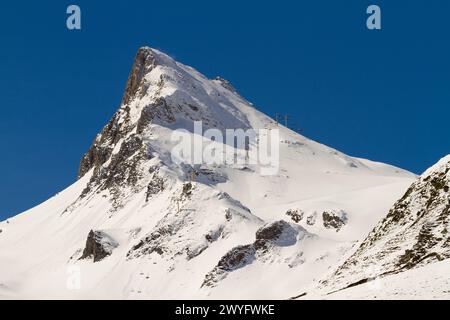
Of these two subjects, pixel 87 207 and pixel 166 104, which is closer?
pixel 87 207

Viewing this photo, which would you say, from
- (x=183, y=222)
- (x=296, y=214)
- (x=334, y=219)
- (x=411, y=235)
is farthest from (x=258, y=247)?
(x=411, y=235)

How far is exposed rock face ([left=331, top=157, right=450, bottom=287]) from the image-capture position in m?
57.9

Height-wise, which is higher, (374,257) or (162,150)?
(162,150)

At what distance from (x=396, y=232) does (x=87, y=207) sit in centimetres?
11249

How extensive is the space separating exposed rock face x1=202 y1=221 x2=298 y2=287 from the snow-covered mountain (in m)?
0.14

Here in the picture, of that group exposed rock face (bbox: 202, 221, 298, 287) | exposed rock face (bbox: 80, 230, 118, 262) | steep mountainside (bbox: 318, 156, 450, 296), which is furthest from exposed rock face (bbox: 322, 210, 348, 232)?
steep mountainside (bbox: 318, 156, 450, 296)

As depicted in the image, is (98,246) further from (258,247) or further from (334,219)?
(334,219)

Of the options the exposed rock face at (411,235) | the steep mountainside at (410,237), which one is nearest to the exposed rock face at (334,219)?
the exposed rock face at (411,235)

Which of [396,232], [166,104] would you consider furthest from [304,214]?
[396,232]

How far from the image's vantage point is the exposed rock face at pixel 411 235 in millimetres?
57875

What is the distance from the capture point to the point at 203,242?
12694 centimetres

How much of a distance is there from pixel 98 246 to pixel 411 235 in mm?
83616
